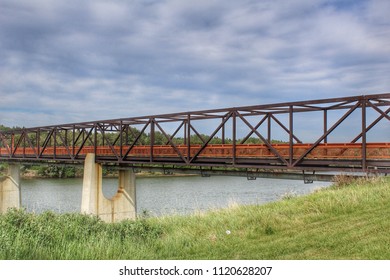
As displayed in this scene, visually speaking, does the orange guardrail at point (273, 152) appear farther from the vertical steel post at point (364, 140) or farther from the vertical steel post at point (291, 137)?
the vertical steel post at point (291, 137)

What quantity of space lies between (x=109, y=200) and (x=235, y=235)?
25021mm

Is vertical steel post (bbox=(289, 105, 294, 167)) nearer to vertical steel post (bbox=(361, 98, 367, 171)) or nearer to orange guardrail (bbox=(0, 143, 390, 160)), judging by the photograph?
orange guardrail (bbox=(0, 143, 390, 160))

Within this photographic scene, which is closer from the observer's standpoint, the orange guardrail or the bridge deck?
the orange guardrail

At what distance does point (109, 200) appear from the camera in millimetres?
37406

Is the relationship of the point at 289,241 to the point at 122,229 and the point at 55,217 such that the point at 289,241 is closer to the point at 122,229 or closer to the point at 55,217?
the point at 122,229

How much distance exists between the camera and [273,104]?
24.3 metres

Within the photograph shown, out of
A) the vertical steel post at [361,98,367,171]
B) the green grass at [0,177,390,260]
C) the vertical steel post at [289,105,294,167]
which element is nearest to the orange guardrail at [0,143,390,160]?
the vertical steel post at [361,98,367,171]

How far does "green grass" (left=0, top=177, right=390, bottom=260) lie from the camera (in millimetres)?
11258

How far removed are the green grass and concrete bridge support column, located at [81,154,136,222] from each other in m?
18.5

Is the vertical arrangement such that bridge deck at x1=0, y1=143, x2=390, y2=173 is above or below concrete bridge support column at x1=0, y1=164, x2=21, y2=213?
above

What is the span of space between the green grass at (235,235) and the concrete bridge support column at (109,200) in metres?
18.5

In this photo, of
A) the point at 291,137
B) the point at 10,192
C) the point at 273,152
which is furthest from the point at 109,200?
the point at 10,192

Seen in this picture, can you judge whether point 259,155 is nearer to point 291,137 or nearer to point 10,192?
point 291,137
